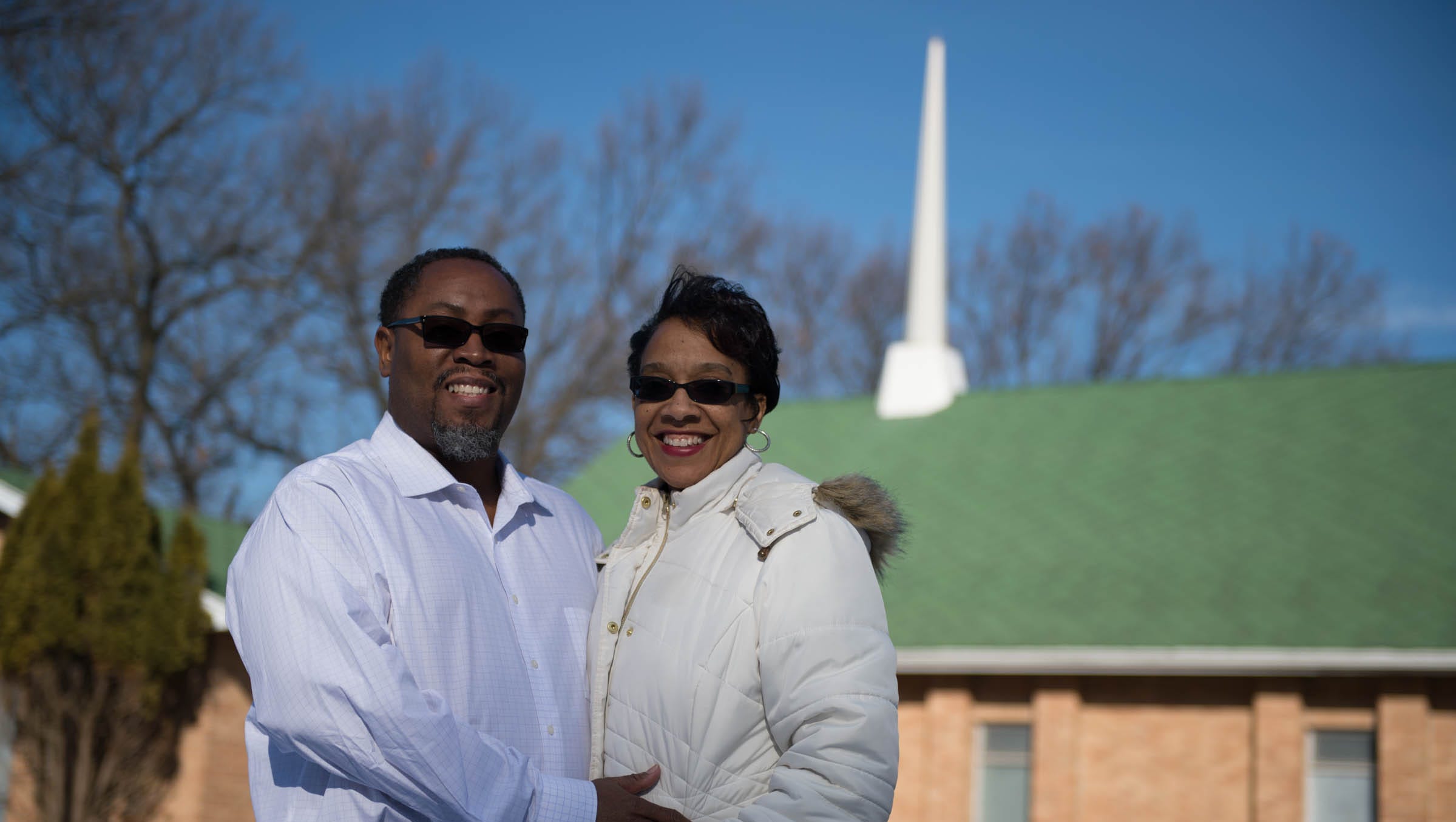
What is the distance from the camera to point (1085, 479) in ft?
50.6

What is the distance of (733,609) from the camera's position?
3400 mm

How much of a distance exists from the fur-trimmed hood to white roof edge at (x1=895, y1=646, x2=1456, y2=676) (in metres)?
9.40

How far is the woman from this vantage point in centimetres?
319

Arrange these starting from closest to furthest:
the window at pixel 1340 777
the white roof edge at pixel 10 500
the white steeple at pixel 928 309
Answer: the window at pixel 1340 777 → the white roof edge at pixel 10 500 → the white steeple at pixel 928 309

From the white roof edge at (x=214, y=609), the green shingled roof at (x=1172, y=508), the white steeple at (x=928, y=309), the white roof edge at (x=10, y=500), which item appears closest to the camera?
the green shingled roof at (x=1172, y=508)

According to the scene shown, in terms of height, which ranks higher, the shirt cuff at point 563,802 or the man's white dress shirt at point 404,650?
the man's white dress shirt at point 404,650

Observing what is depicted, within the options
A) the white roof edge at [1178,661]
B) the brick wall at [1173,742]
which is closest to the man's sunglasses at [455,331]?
the white roof edge at [1178,661]

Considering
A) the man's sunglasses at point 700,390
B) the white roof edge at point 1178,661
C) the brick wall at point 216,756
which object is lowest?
the brick wall at point 216,756

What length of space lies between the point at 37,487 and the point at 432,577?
39.0 feet

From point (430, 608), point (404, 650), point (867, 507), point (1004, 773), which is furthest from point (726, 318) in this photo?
point (1004, 773)

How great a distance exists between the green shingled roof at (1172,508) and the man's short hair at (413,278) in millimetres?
9694

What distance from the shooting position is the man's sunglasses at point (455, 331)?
400 cm

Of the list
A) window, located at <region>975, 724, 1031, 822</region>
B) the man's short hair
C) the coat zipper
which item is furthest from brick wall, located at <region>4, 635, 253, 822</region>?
the coat zipper

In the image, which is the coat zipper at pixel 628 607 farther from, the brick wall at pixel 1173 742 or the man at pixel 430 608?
the brick wall at pixel 1173 742
